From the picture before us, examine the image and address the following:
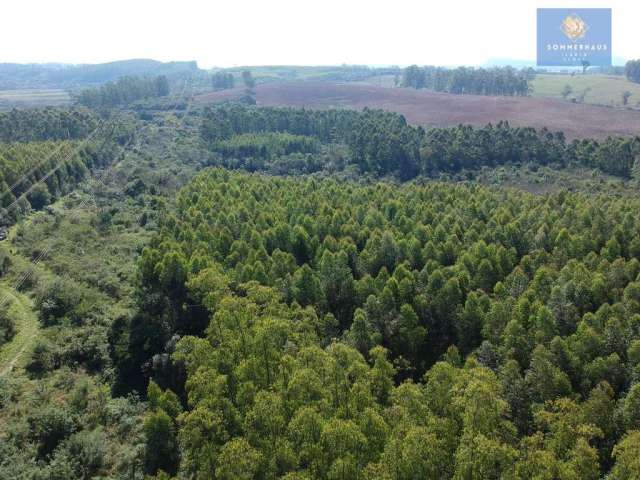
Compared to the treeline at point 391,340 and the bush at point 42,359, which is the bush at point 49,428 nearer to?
the treeline at point 391,340

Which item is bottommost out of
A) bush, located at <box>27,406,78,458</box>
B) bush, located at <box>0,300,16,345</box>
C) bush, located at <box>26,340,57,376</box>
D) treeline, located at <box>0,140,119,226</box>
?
bush, located at <box>27,406,78,458</box>

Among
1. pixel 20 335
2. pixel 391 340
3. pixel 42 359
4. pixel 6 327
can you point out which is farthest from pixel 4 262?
pixel 391 340

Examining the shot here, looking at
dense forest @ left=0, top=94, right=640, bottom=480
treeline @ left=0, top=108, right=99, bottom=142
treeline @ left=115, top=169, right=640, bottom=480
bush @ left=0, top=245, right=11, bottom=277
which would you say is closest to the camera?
treeline @ left=115, top=169, right=640, bottom=480

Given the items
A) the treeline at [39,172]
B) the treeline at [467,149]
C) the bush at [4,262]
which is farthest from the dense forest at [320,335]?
the treeline at [467,149]

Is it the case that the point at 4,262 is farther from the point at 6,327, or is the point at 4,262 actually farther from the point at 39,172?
the point at 39,172

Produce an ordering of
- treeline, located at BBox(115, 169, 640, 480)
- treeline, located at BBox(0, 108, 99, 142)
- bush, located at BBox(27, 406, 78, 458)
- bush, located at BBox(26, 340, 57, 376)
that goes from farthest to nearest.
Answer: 1. treeline, located at BBox(0, 108, 99, 142)
2. bush, located at BBox(26, 340, 57, 376)
3. bush, located at BBox(27, 406, 78, 458)
4. treeline, located at BBox(115, 169, 640, 480)

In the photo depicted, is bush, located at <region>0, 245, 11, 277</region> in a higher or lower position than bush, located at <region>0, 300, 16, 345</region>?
higher

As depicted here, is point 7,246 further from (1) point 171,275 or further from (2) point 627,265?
(2) point 627,265

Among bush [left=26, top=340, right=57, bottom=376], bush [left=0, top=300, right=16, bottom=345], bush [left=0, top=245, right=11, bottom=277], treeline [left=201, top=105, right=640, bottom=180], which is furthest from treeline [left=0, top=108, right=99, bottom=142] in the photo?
bush [left=26, top=340, right=57, bottom=376]

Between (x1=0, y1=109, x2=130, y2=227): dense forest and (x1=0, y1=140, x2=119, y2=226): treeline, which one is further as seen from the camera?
(x1=0, y1=109, x2=130, y2=227): dense forest

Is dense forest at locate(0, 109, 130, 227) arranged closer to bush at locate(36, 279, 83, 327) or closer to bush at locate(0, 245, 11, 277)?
bush at locate(0, 245, 11, 277)
